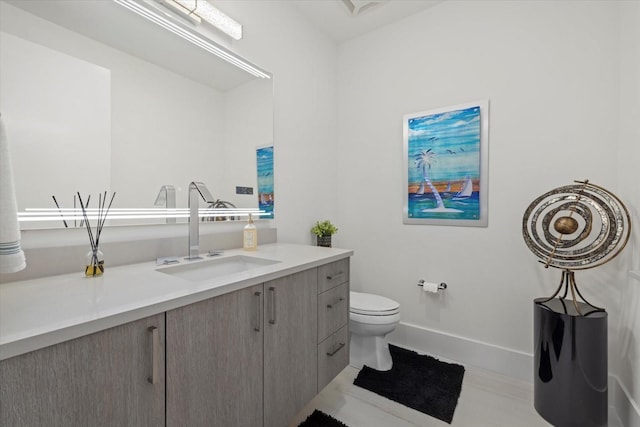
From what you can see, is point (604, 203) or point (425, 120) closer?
point (604, 203)

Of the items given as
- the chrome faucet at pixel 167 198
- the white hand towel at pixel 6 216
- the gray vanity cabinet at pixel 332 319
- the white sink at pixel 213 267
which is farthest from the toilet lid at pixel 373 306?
the white hand towel at pixel 6 216

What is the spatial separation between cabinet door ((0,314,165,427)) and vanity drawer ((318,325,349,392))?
821mm

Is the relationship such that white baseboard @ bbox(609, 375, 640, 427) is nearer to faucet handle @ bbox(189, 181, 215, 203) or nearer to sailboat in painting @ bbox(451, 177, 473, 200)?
sailboat in painting @ bbox(451, 177, 473, 200)

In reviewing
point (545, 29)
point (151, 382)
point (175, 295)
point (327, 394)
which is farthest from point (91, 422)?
point (545, 29)

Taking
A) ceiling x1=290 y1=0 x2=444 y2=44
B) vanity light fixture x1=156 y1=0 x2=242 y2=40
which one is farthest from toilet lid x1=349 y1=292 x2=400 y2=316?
ceiling x1=290 y1=0 x2=444 y2=44

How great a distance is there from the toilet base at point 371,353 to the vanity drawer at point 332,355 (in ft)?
1.11

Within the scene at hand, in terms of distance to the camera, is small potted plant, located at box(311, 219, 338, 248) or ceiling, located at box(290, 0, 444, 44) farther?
small potted plant, located at box(311, 219, 338, 248)

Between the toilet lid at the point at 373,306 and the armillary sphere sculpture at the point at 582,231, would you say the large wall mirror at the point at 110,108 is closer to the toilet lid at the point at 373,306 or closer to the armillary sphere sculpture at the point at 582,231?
the toilet lid at the point at 373,306

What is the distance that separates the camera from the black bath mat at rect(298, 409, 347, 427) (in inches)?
57.1

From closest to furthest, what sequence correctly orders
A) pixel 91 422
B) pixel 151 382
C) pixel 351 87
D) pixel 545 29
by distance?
pixel 91 422
pixel 151 382
pixel 545 29
pixel 351 87

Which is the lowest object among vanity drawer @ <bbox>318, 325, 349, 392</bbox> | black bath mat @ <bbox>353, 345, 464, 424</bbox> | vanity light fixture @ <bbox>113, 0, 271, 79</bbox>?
black bath mat @ <bbox>353, 345, 464, 424</bbox>

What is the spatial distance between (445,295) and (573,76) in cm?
161

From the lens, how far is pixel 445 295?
2.16 m

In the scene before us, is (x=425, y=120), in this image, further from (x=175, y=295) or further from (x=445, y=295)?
(x=175, y=295)
